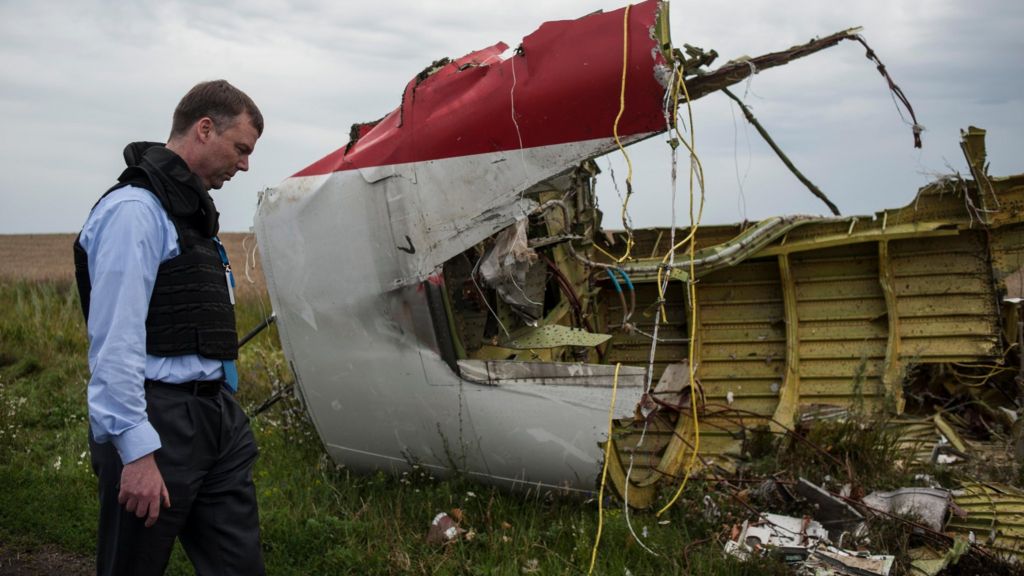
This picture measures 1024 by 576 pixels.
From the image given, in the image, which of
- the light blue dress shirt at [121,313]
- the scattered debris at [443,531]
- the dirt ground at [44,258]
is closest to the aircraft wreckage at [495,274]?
the scattered debris at [443,531]

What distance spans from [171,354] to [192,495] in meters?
0.44

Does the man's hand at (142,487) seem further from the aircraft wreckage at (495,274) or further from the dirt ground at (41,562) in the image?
the dirt ground at (41,562)

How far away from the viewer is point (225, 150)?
2875mm

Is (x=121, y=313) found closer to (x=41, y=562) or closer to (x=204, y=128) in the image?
(x=204, y=128)

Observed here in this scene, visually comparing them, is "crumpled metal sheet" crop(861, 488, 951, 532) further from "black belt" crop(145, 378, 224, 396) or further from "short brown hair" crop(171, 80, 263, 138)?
"short brown hair" crop(171, 80, 263, 138)

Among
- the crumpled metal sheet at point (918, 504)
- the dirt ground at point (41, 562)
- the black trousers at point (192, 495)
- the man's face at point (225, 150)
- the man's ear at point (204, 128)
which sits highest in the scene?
the man's ear at point (204, 128)

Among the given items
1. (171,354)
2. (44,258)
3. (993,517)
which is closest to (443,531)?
(171,354)

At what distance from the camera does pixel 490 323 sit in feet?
16.5

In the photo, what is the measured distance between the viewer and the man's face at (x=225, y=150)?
112 inches

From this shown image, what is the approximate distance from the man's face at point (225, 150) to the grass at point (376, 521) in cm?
216

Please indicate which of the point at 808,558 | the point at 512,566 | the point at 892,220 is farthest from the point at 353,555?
the point at 892,220

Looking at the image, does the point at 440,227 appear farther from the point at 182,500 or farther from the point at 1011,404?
the point at 1011,404

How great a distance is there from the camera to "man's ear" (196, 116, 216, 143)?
112 inches

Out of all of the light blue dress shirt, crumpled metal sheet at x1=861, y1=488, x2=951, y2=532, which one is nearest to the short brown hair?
the light blue dress shirt
